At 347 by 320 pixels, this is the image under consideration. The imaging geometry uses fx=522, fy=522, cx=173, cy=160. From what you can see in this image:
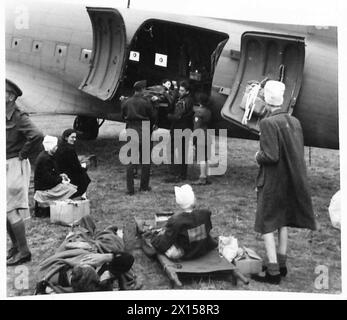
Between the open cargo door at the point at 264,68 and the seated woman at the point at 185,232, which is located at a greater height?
the open cargo door at the point at 264,68

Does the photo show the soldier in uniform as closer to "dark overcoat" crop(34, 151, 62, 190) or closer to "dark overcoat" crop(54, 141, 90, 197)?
"dark overcoat" crop(54, 141, 90, 197)

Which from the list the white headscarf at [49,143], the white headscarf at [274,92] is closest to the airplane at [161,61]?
the white headscarf at [49,143]

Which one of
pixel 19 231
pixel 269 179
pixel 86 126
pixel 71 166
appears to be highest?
pixel 269 179

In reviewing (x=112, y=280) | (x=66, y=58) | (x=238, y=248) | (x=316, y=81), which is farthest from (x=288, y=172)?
(x=66, y=58)

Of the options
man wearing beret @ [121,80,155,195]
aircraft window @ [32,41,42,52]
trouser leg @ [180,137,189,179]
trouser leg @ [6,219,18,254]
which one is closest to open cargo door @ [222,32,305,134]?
trouser leg @ [180,137,189,179]

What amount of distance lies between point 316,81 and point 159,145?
105 inches

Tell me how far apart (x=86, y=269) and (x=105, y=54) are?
4.85m

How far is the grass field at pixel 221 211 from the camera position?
17.9 ft

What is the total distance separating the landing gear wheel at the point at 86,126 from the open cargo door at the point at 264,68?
3992mm

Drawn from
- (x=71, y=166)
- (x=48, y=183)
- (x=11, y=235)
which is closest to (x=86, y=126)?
(x=71, y=166)

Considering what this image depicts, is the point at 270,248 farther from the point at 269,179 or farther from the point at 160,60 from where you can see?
the point at 160,60

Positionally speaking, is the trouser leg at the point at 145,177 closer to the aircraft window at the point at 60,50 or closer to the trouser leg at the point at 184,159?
the trouser leg at the point at 184,159

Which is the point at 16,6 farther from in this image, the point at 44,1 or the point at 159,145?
the point at 159,145

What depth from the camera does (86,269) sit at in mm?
4863
